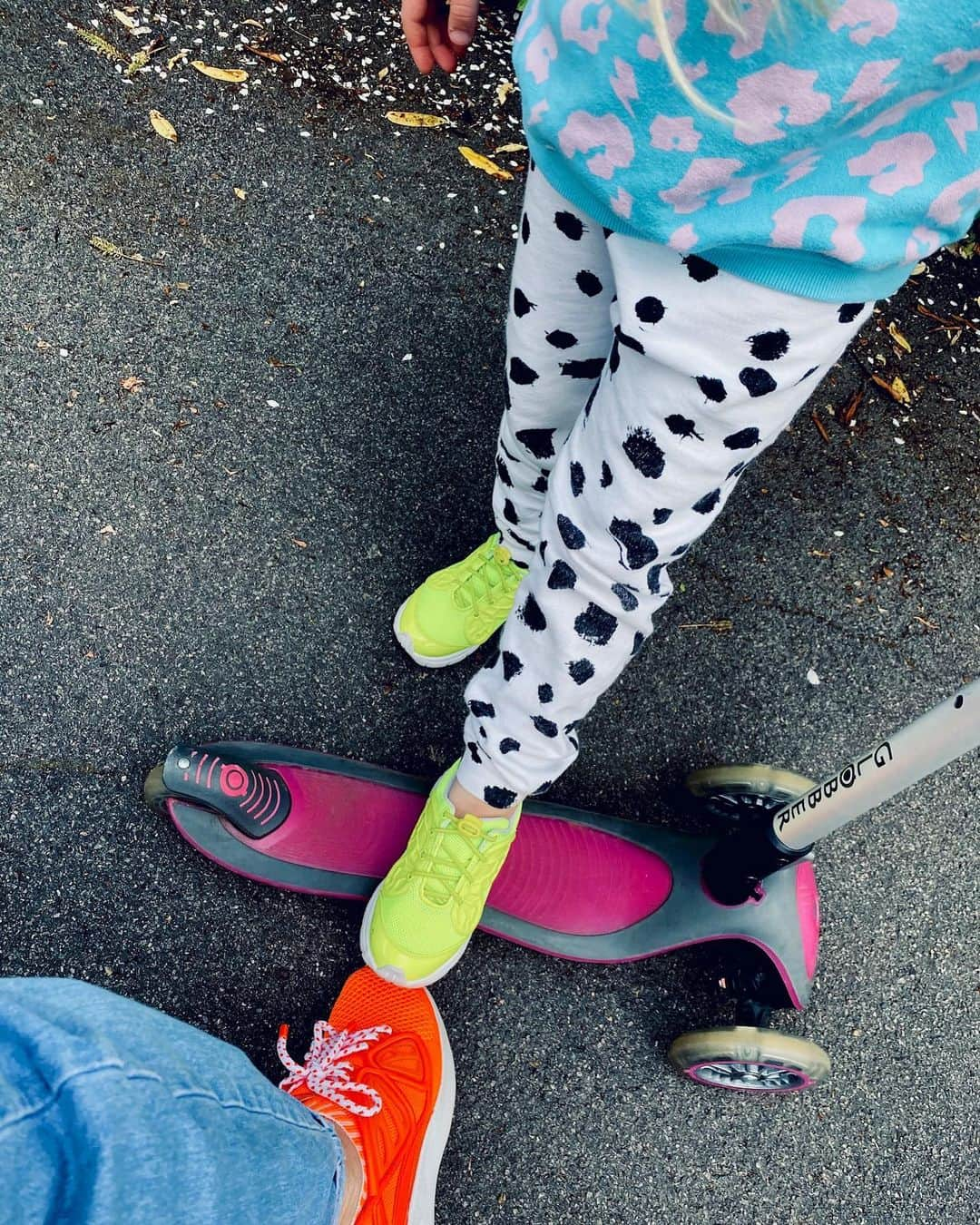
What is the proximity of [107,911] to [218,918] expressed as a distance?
14 cm

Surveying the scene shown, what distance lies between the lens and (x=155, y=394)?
4.50ft

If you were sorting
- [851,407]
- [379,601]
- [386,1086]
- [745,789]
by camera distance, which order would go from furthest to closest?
1. [851,407]
2. [379,601]
3. [745,789]
4. [386,1086]

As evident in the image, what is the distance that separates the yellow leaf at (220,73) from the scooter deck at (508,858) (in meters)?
1.19

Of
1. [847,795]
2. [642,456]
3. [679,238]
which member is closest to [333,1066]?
[847,795]

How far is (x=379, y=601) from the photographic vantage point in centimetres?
130

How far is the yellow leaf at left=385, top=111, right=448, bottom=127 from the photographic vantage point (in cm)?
160

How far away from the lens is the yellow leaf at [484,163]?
62.4 inches

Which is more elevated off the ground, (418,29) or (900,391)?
(418,29)

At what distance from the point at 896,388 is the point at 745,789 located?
0.81m

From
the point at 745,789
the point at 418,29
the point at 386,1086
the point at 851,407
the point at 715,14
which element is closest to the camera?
→ the point at 715,14

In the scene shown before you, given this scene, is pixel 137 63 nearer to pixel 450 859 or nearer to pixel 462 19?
pixel 462 19

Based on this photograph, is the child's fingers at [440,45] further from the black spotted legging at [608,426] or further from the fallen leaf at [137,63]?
the fallen leaf at [137,63]

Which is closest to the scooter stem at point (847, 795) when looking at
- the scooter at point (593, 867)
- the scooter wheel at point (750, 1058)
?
the scooter at point (593, 867)

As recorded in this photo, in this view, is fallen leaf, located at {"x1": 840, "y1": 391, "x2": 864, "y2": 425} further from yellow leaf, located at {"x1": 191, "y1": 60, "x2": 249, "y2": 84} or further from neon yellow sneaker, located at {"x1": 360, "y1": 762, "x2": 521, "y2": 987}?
yellow leaf, located at {"x1": 191, "y1": 60, "x2": 249, "y2": 84}
